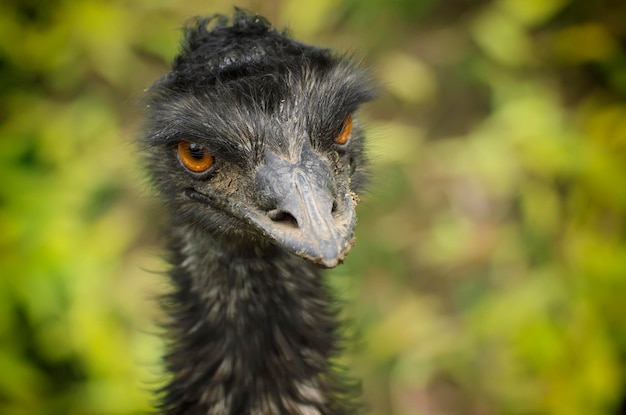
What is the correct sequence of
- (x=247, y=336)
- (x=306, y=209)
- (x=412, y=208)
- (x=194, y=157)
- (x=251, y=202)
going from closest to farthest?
(x=306, y=209)
(x=251, y=202)
(x=194, y=157)
(x=247, y=336)
(x=412, y=208)

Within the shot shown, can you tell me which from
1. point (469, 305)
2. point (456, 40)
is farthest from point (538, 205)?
point (456, 40)

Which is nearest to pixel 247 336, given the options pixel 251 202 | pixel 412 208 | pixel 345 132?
pixel 251 202

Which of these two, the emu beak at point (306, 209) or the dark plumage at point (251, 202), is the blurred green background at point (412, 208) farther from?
the emu beak at point (306, 209)

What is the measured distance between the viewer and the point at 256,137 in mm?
1596

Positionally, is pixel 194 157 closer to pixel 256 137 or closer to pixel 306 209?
pixel 256 137

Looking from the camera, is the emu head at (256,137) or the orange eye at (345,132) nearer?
the emu head at (256,137)

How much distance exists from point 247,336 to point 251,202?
40cm

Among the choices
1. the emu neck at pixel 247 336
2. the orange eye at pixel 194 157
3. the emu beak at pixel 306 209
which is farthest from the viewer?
the emu neck at pixel 247 336

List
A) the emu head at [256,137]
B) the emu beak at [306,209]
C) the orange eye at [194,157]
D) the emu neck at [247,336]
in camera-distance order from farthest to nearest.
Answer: the emu neck at [247,336] → the orange eye at [194,157] → the emu head at [256,137] → the emu beak at [306,209]

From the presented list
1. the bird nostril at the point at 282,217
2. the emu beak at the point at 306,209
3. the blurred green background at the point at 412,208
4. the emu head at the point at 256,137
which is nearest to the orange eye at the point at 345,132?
the emu head at the point at 256,137

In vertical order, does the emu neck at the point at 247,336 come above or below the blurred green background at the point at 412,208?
below

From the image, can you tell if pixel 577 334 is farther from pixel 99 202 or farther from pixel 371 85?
pixel 99 202

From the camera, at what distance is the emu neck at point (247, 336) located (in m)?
1.85

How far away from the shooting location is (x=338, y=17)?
385 centimetres
